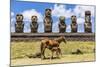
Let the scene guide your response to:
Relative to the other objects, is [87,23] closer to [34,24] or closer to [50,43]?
[50,43]

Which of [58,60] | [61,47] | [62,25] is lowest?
[58,60]

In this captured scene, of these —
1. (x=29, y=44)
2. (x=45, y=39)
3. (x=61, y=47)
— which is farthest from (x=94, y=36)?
(x=29, y=44)

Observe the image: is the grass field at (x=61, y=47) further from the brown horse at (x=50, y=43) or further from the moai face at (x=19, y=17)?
the moai face at (x=19, y=17)

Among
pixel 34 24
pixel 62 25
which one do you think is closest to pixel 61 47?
pixel 62 25

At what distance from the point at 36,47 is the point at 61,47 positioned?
299 mm

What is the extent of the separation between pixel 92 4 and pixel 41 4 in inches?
26.1

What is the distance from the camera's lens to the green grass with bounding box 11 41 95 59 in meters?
2.28

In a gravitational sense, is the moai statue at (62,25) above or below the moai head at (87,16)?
below

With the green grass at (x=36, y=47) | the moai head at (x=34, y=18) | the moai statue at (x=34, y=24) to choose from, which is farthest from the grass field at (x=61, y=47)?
the moai head at (x=34, y=18)

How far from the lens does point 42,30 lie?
2.40 m

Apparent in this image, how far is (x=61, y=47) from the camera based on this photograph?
2486mm

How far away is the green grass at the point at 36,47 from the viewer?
2.28 meters
